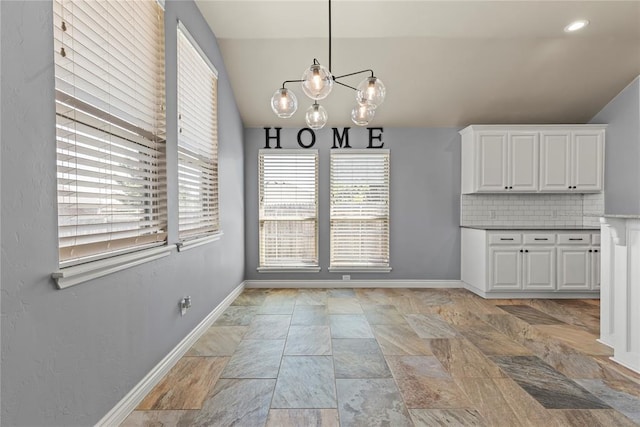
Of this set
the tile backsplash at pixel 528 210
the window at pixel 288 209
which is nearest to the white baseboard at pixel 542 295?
the tile backsplash at pixel 528 210

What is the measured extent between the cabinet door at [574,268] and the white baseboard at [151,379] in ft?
14.7

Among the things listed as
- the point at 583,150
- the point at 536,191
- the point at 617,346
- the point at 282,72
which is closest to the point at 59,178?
the point at 282,72

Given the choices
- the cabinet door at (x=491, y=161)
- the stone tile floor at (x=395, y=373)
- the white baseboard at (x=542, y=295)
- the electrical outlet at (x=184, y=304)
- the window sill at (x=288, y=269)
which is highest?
the cabinet door at (x=491, y=161)

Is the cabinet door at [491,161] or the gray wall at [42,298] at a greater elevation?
the cabinet door at [491,161]

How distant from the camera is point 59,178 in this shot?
5.01ft

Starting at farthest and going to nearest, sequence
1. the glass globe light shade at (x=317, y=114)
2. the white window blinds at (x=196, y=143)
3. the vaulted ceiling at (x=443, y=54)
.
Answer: the vaulted ceiling at (x=443, y=54)
the white window blinds at (x=196, y=143)
the glass globe light shade at (x=317, y=114)

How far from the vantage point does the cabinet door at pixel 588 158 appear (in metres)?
4.68

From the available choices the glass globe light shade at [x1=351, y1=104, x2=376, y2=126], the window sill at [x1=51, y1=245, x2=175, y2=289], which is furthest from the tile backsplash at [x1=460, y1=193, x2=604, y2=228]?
the window sill at [x1=51, y1=245, x2=175, y2=289]

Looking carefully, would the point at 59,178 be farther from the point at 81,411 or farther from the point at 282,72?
the point at 282,72

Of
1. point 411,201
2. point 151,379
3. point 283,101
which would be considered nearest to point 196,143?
point 283,101

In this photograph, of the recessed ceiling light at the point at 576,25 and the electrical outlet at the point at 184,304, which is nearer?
the electrical outlet at the point at 184,304

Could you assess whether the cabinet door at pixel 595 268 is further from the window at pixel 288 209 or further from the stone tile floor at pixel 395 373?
the window at pixel 288 209

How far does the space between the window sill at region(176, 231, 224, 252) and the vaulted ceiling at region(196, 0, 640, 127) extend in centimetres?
211

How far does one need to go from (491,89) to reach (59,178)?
4.88 meters
